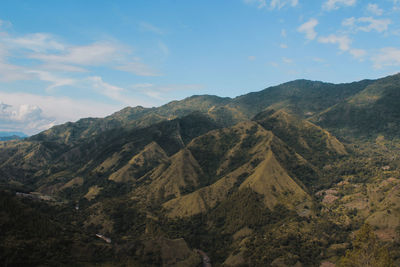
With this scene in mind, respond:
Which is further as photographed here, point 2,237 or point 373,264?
point 2,237

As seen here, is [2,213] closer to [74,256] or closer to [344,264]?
[74,256]

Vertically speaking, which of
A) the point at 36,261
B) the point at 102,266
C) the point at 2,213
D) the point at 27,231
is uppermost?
the point at 2,213

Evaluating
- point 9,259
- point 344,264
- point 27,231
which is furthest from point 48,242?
point 344,264

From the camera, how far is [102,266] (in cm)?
19862

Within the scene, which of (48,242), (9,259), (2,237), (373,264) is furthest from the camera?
(48,242)

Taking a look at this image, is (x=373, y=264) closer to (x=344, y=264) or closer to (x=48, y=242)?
(x=344, y=264)

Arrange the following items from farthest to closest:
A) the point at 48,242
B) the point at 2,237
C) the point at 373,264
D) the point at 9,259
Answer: the point at 48,242 → the point at 2,237 → the point at 9,259 → the point at 373,264

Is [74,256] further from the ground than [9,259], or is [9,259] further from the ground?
[9,259]

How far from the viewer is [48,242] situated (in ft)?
623

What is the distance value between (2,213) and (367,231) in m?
219

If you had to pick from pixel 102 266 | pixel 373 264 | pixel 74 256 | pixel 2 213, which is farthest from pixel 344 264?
pixel 2 213

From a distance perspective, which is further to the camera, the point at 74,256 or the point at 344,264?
the point at 74,256

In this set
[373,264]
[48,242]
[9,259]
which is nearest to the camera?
[373,264]

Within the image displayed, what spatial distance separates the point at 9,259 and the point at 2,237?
22109 millimetres
